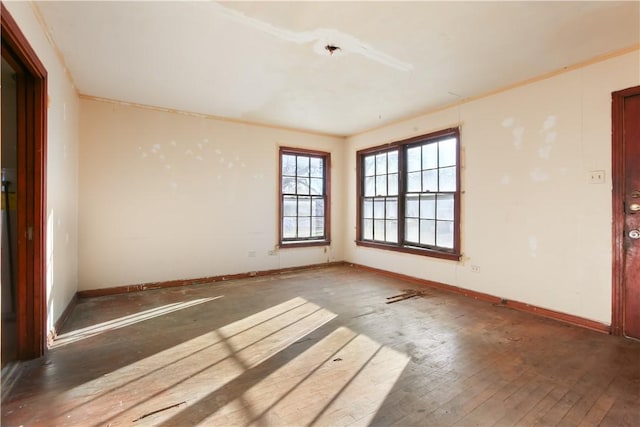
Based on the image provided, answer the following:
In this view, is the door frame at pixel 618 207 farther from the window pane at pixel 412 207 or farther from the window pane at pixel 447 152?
the window pane at pixel 412 207

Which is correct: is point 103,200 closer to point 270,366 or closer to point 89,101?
point 89,101

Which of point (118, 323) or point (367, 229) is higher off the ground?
point (367, 229)

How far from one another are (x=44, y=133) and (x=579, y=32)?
4.62 m

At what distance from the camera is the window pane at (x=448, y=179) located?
4754mm

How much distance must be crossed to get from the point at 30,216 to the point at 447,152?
4866 millimetres

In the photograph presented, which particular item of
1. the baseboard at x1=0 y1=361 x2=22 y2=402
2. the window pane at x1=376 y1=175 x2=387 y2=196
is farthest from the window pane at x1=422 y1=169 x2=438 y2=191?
the baseboard at x1=0 y1=361 x2=22 y2=402

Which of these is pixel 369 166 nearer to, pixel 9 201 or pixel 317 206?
pixel 317 206

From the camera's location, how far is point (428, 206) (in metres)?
5.14

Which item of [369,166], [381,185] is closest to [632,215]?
[381,185]

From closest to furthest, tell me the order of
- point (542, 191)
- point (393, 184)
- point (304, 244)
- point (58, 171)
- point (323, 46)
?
point (323, 46) → point (58, 171) → point (542, 191) → point (393, 184) → point (304, 244)

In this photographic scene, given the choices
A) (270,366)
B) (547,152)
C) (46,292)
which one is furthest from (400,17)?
(46,292)

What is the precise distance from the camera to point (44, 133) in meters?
2.70

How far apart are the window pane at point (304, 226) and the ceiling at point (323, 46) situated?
2499mm

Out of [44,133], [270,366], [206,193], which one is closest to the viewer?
[270,366]
